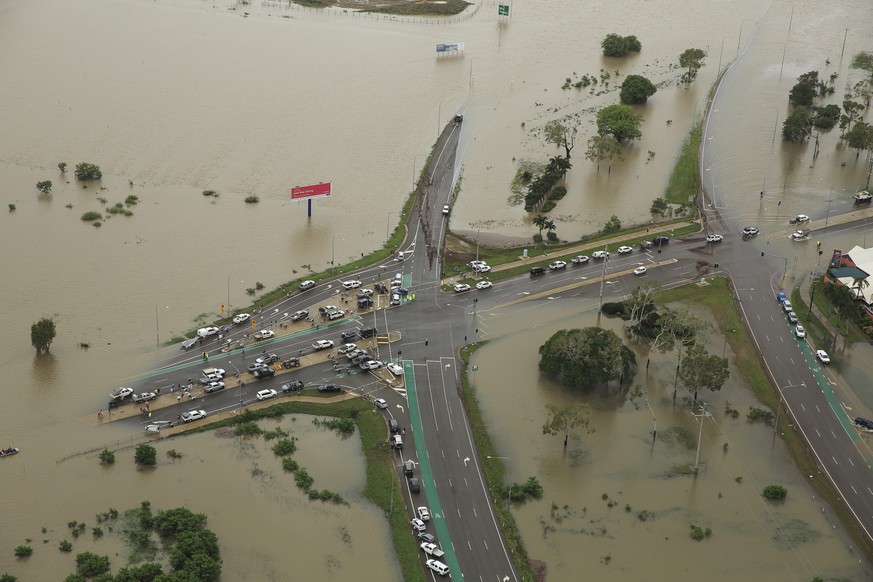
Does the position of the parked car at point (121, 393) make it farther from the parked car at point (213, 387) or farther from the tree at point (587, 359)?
the tree at point (587, 359)

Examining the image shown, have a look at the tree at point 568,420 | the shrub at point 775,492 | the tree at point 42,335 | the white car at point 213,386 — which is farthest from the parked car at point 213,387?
the shrub at point 775,492

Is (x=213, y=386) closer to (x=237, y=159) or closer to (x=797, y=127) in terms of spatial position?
(x=237, y=159)

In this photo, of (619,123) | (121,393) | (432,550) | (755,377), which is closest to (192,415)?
(121,393)

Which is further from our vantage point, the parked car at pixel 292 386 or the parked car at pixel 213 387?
the parked car at pixel 292 386

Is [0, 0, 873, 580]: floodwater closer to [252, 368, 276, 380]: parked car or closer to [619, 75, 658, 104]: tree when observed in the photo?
[619, 75, 658, 104]: tree

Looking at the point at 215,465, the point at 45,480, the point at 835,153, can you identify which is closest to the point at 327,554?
the point at 215,465
